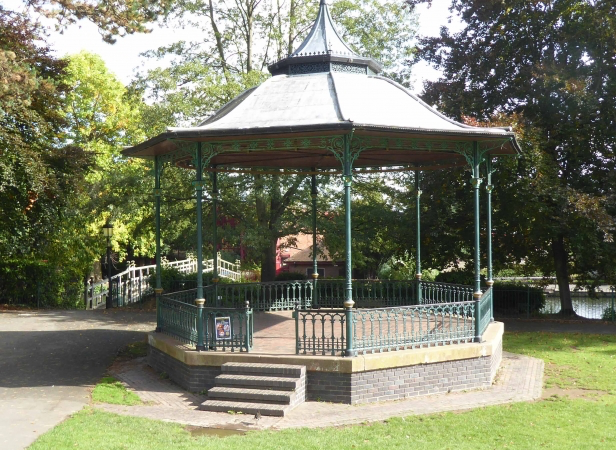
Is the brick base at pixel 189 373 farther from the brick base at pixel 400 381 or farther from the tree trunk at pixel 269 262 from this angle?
the tree trunk at pixel 269 262

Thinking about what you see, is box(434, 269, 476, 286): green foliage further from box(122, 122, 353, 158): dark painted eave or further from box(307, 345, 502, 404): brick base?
box(122, 122, 353, 158): dark painted eave

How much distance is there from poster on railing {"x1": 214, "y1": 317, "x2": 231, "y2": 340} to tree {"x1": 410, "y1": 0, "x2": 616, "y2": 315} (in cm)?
1175

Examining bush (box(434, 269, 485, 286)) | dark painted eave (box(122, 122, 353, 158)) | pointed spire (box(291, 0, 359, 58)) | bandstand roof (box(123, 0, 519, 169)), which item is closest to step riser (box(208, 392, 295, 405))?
bandstand roof (box(123, 0, 519, 169))

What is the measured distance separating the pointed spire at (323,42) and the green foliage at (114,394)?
24.0ft

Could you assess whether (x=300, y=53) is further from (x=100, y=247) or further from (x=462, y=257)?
(x=100, y=247)

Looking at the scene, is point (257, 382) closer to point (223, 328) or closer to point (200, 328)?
point (223, 328)

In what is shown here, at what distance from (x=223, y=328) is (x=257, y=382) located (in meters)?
1.30

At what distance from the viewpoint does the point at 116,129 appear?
34.8 metres

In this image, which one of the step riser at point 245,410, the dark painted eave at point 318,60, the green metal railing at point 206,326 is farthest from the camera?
the dark painted eave at point 318,60

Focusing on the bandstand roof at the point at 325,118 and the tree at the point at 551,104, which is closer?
the bandstand roof at the point at 325,118

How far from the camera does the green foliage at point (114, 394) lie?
10344 millimetres

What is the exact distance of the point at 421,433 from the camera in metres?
8.67

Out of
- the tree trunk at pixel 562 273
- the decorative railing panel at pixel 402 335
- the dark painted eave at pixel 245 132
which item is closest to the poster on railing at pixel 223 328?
the decorative railing panel at pixel 402 335

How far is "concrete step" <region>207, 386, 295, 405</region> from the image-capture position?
9812mm
